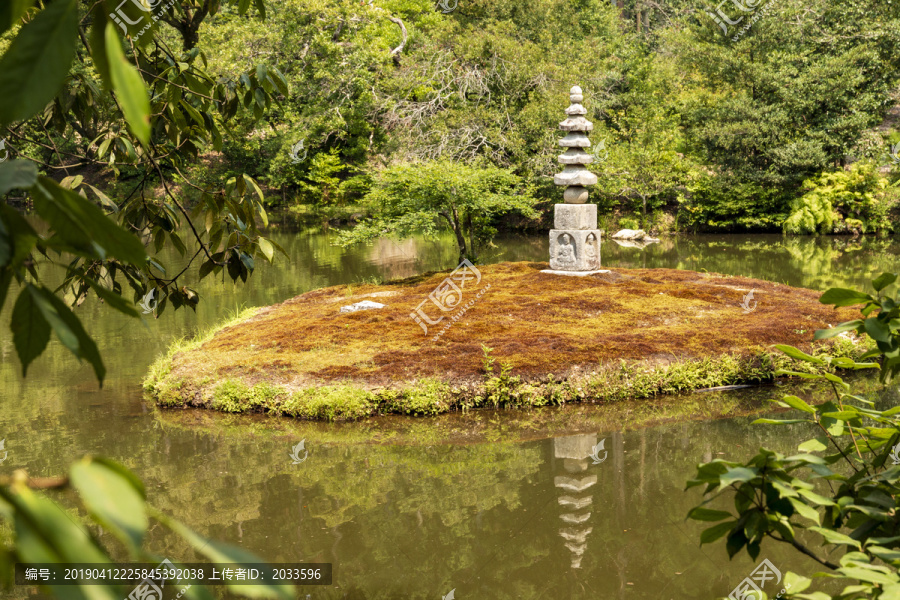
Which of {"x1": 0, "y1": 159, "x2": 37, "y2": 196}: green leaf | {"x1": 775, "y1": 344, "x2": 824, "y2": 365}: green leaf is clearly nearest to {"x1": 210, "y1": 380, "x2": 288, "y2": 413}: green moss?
{"x1": 775, "y1": 344, "x2": 824, "y2": 365}: green leaf

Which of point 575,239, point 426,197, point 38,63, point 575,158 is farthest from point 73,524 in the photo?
point 426,197

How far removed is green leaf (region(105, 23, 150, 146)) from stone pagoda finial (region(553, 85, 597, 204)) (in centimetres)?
977

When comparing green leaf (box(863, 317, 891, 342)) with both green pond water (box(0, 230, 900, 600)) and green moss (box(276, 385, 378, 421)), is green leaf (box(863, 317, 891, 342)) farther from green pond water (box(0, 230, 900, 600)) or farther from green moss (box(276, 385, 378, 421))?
green moss (box(276, 385, 378, 421))

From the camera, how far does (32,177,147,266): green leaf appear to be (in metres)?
0.56

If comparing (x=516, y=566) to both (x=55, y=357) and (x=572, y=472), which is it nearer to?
(x=572, y=472)

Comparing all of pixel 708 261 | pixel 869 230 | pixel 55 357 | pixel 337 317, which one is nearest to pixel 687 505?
pixel 337 317

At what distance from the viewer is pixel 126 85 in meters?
0.46

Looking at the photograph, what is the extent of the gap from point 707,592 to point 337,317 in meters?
6.03

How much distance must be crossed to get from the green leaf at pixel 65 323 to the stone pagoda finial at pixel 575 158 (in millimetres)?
9714

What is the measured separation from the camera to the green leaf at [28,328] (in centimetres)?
59

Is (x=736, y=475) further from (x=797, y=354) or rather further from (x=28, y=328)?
(x=28, y=328)

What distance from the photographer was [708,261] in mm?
14680

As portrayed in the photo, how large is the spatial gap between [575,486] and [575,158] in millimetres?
6498

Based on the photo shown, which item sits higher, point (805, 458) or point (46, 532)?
point (46, 532)
